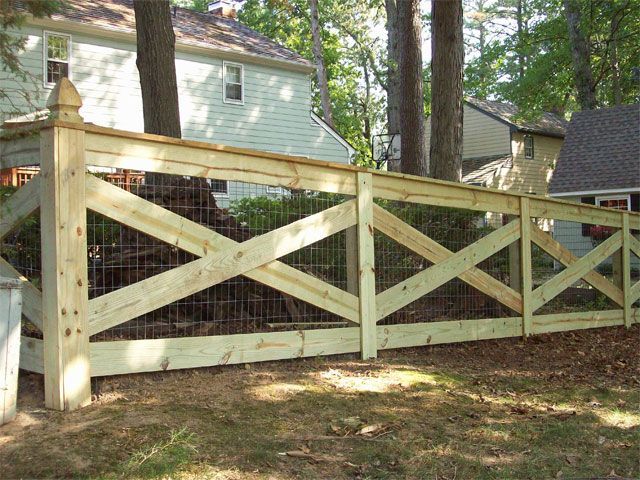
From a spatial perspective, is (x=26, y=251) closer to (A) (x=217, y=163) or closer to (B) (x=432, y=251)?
(A) (x=217, y=163)

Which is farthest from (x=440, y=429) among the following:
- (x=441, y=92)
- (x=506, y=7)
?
(x=506, y=7)

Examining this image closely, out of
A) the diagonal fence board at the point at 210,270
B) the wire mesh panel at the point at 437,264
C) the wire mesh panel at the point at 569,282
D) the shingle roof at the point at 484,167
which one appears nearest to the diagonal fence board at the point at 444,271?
the wire mesh panel at the point at 437,264

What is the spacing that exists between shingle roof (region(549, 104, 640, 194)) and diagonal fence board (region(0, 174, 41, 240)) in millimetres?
18536

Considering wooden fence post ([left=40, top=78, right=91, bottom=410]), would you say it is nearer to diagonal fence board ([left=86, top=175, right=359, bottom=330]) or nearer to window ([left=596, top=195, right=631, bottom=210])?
diagonal fence board ([left=86, top=175, right=359, bottom=330])

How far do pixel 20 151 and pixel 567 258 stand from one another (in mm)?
6130

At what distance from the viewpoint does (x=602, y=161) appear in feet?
69.9

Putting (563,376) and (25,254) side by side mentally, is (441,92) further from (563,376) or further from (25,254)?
(25,254)

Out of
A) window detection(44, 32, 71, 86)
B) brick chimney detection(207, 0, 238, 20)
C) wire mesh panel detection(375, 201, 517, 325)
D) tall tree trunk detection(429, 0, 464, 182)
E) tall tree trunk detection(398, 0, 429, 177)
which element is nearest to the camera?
wire mesh panel detection(375, 201, 517, 325)

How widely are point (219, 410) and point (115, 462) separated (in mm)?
909

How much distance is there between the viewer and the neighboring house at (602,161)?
66.2 ft

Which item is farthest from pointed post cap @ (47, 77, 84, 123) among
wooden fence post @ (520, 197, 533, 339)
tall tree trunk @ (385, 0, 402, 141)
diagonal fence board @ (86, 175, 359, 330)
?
tall tree trunk @ (385, 0, 402, 141)

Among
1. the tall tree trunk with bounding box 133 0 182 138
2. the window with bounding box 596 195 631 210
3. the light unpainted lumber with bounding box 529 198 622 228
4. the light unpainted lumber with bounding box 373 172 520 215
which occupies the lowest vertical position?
the light unpainted lumber with bounding box 529 198 622 228

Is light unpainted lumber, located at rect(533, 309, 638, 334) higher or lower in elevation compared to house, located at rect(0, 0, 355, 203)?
lower

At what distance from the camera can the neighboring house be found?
20.2 m
